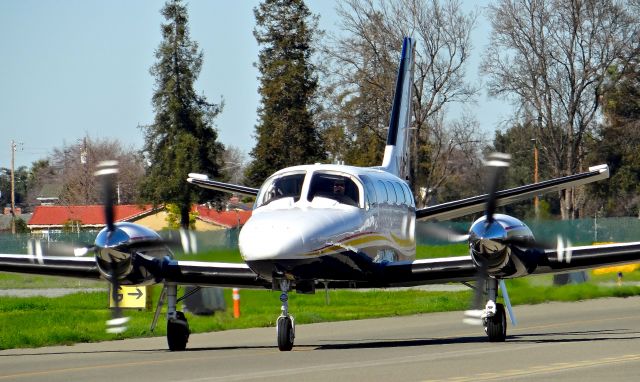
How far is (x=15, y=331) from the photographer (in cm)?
2494

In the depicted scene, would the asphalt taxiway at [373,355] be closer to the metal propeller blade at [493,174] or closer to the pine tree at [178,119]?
the metal propeller blade at [493,174]

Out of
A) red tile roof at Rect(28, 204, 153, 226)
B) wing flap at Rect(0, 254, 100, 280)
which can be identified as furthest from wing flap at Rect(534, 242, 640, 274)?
red tile roof at Rect(28, 204, 153, 226)

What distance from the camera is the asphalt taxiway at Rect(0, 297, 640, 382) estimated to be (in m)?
14.1

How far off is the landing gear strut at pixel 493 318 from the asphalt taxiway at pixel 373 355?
0.24 meters

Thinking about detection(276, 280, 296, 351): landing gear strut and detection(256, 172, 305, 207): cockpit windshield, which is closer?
detection(276, 280, 296, 351): landing gear strut

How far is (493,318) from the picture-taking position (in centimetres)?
1895

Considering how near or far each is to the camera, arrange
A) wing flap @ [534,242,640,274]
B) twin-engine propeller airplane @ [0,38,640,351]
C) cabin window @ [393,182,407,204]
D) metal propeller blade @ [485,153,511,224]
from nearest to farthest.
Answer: twin-engine propeller airplane @ [0,38,640,351], metal propeller blade @ [485,153,511,224], wing flap @ [534,242,640,274], cabin window @ [393,182,407,204]

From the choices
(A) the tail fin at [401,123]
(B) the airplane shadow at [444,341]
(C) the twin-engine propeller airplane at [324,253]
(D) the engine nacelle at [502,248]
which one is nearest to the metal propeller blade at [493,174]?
(C) the twin-engine propeller airplane at [324,253]

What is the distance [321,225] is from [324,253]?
0.43m

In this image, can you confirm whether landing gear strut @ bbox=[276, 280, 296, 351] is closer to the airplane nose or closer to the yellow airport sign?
the airplane nose

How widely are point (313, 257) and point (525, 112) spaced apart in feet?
148

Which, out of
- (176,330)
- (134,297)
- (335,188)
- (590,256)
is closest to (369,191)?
(335,188)

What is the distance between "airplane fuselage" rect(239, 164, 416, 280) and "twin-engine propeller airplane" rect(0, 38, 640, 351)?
2 cm

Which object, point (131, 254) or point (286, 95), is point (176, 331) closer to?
point (131, 254)
